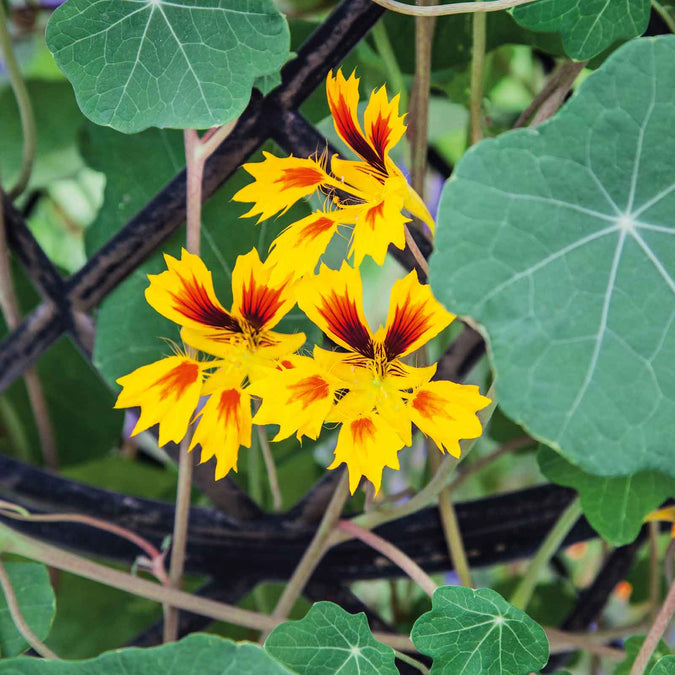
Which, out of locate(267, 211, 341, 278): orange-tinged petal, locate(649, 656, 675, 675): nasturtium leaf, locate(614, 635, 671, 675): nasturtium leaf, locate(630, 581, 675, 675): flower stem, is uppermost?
locate(267, 211, 341, 278): orange-tinged petal

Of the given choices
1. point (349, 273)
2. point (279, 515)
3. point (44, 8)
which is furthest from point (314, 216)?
point (44, 8)

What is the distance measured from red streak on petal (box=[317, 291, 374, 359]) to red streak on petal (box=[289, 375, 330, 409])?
3cm

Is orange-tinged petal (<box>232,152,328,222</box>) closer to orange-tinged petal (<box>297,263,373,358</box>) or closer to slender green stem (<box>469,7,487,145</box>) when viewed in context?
orange-tinged petal (<box>297,263,373,358</box>)

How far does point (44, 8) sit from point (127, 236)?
20.7 inches

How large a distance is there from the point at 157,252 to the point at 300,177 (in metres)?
0.16

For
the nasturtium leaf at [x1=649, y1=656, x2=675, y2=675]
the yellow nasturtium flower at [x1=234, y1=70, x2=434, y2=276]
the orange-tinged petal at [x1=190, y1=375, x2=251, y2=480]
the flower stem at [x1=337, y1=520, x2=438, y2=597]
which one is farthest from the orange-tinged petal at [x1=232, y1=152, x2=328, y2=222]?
the nasturtium leaf at [x1=649, y1=656, x2=675, y2=675]

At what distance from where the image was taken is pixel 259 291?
0.42 meters

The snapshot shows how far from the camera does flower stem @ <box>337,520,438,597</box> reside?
0.45 meters

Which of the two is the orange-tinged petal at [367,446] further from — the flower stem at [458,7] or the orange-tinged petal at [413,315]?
the flower stem at [458,7]

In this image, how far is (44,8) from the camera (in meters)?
0.88

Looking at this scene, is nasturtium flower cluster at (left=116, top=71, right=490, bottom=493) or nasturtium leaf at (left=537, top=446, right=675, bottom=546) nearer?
nasturtium flower cluster at (left=116, top=71, right=490, bottom=493)

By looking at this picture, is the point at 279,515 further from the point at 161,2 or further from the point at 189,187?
the point at 161,2

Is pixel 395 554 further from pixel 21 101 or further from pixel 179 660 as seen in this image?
pixel 21 101

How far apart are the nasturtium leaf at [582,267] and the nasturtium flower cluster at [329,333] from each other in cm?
5
